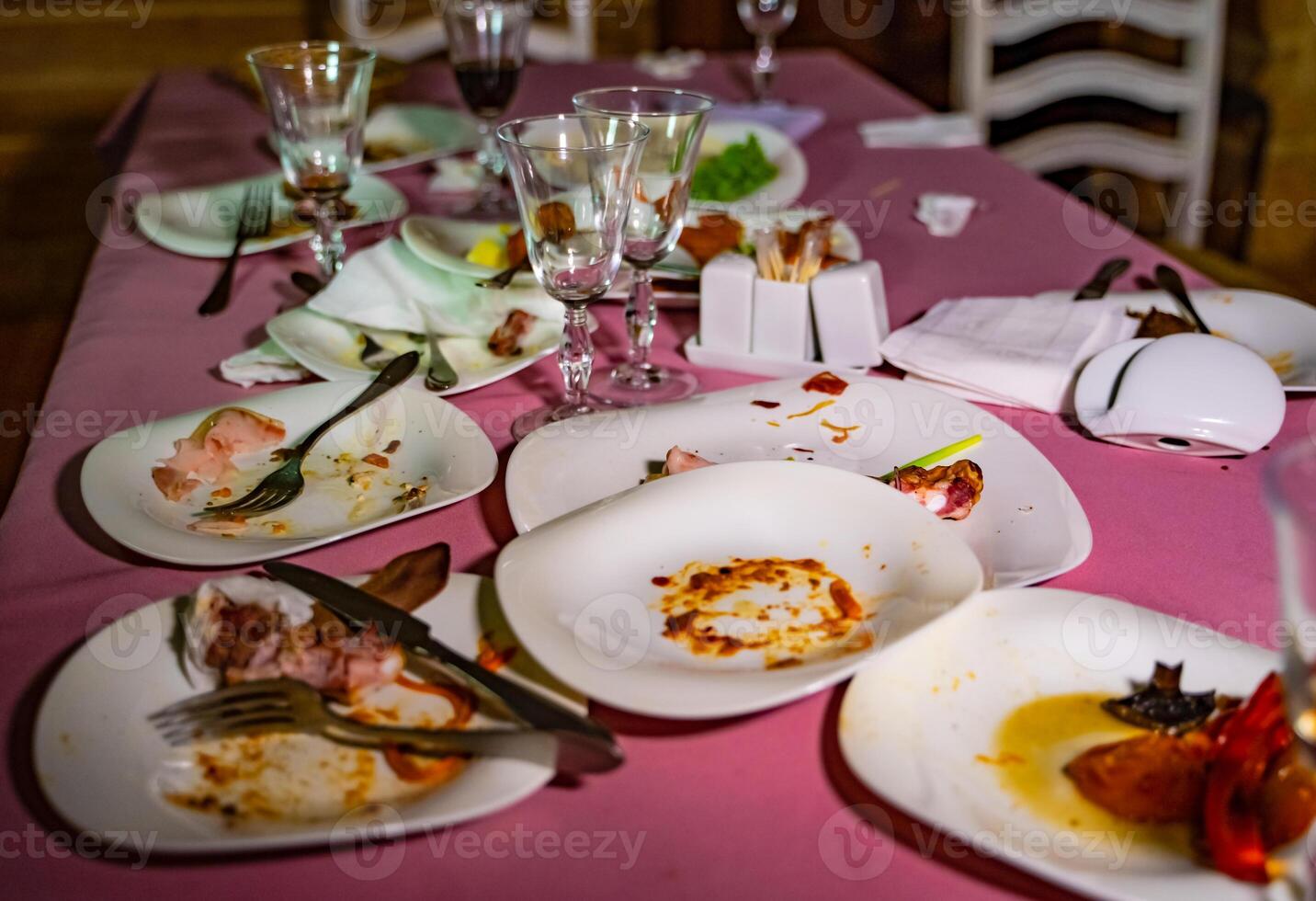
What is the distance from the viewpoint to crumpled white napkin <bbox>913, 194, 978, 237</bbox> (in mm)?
1382

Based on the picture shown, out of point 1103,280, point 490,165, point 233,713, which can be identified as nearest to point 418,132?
point 490,165

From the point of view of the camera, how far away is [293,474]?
0.84m

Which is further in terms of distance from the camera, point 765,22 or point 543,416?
point 765,22

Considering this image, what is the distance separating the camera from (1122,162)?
232 cm

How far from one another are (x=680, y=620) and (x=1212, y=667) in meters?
0.29

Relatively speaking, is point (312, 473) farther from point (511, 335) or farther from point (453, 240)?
point (453, 240)

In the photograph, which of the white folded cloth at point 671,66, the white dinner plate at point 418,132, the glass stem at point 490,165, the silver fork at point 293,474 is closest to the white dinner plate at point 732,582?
the silver fork at point 293,474

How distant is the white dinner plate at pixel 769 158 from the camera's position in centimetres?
142

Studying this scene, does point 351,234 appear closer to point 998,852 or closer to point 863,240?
point 863,240

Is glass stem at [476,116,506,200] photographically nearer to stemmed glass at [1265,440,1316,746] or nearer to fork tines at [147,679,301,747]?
fork tines at [147,679,301,747]

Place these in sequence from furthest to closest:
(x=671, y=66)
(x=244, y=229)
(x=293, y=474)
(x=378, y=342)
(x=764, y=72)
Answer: (x=671, y=66) → (x=764, y=72) → (x=244, y=229) → (x=378, y=342) → (x=293, y=474)

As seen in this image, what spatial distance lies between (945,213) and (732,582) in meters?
0.86

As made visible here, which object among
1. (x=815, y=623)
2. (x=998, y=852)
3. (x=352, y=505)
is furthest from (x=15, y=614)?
(x=998, y=852)

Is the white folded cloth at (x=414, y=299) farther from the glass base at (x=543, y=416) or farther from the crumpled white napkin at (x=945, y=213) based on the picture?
the crumpled white napkin at (x=945, y=213)
